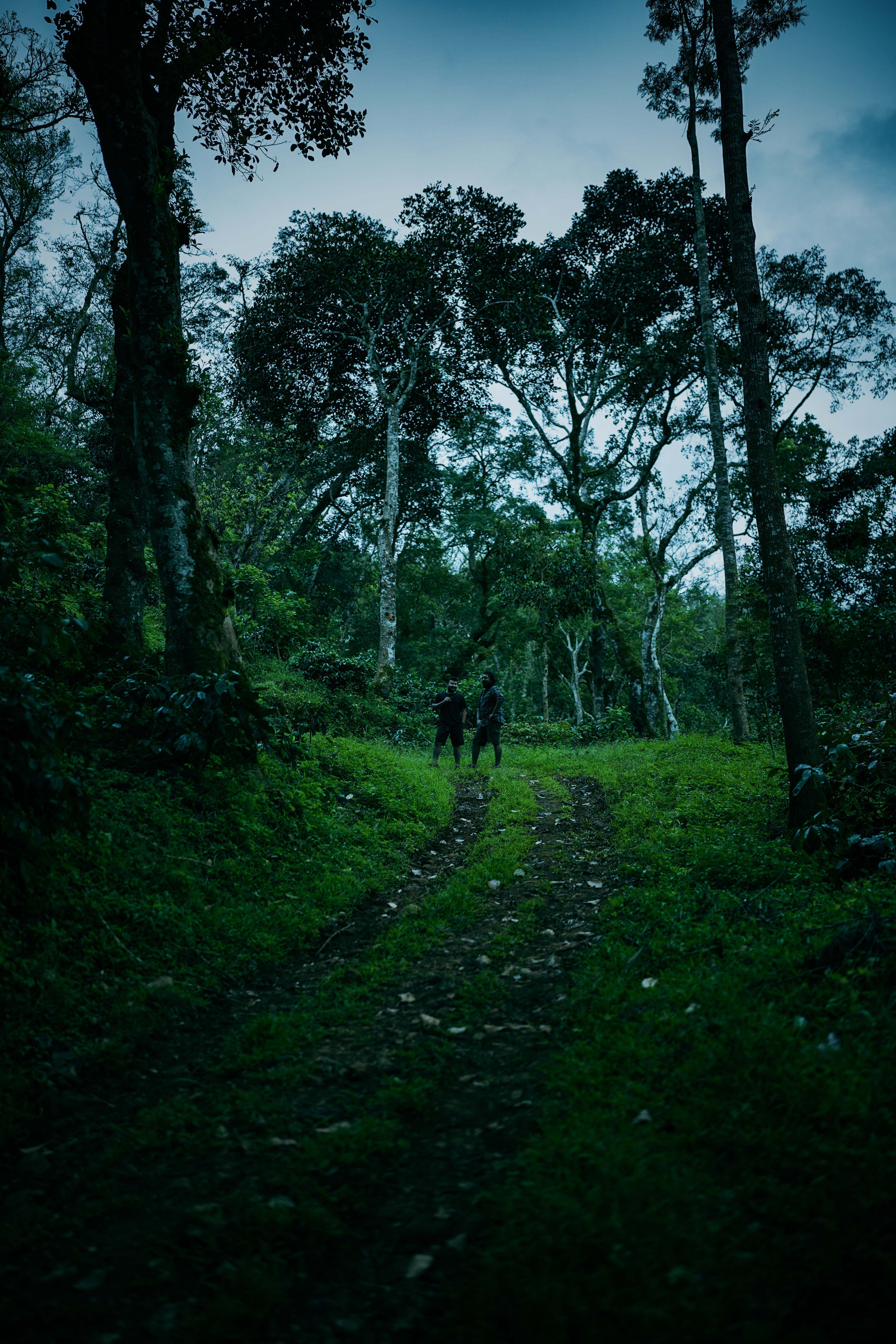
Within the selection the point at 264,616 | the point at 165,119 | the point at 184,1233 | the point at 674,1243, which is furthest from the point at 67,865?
the point at 264,616

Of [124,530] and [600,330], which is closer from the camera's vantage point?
[124,530]

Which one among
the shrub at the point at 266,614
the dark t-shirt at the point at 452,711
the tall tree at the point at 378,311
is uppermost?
the tall tree at the point at 378,311

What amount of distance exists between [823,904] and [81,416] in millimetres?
34784

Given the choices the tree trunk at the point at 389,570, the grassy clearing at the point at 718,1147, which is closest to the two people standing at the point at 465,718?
the tree trunk at the point at 389,570

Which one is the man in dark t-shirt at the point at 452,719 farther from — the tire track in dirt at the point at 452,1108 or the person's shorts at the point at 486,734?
the tire track in dirt at the point at 452,1108

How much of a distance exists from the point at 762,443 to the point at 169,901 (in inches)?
325

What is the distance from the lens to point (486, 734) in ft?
50.9

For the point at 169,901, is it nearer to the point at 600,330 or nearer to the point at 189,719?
the point at 189,719

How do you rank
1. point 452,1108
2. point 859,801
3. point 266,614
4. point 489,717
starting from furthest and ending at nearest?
point 266,614 < point 489,717 < point 859,801 < point 452,1108

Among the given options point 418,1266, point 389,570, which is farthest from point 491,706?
point 418,1266

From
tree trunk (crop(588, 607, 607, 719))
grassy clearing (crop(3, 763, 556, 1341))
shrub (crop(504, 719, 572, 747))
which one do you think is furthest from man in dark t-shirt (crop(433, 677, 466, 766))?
tree trunk (crop(588, 607, 607, 719))

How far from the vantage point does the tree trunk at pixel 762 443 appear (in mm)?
7555

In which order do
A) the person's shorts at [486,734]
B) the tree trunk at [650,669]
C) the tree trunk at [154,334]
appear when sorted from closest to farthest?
1. the tree trunk at [154,334]
2. the person's shorts at [486,734]
3. the tree trunk at [650,669]

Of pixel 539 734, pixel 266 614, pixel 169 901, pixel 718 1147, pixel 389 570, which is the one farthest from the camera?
pixel 539 734
